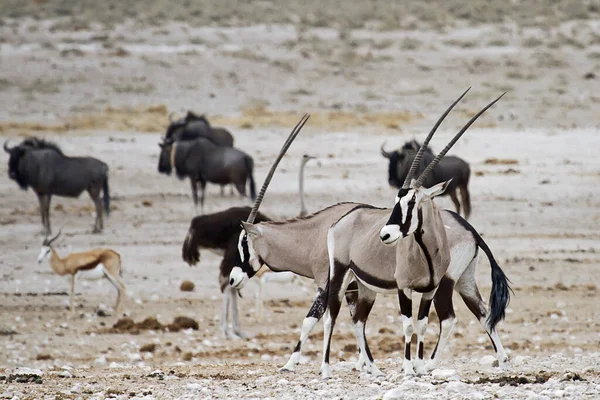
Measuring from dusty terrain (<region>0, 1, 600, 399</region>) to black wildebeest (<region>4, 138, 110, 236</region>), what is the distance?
56 centimetres

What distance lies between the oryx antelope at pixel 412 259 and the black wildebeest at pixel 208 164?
1215 centimetres

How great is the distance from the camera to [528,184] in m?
20.5

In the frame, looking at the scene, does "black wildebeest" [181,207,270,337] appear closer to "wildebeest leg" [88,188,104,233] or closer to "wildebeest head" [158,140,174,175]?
"wildebeest leg" [88,188,104,233]

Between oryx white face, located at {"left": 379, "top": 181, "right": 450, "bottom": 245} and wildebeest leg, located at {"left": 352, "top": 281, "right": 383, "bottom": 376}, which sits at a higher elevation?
oryx white face, located at {"left": 379, "top": 181, "right": 450, "bottom": 245}

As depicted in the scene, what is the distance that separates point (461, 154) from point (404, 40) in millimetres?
16435

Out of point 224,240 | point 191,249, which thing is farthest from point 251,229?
point 191,249

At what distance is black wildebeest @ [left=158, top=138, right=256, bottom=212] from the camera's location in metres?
20.8

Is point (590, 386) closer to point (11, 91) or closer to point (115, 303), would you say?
point (115, 303)

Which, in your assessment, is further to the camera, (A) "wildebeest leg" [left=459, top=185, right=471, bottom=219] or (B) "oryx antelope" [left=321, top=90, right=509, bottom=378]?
(A) "wildebeest leg" [left=459, top=185, right=471, bottom=219]

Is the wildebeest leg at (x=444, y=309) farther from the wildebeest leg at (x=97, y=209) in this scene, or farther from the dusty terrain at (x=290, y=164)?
the wildebeest leg at (x=97, y=209)

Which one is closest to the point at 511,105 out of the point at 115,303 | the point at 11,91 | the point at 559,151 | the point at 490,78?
the point at 490,78

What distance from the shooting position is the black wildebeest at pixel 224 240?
1190 cm

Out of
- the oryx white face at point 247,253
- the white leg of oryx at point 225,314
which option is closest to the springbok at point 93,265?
the white leg of oryx at point 225,314

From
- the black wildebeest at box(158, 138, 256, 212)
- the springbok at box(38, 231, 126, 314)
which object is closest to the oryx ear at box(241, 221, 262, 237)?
the springbok at box(38, 231, 126, 314)
